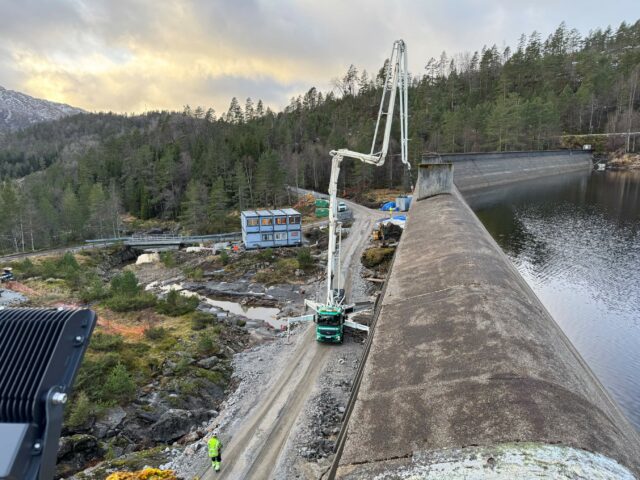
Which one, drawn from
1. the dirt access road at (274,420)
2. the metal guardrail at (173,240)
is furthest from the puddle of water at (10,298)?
the dirt access road at (274,420)

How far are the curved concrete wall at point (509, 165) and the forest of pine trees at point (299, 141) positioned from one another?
5.06 m

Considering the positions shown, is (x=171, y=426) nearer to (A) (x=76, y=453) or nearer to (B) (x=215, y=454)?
(A) (x=76, y=453)

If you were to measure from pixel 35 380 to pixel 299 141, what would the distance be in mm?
92896

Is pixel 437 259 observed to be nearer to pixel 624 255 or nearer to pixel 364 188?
pixel 624 255

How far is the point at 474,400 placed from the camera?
296 inches

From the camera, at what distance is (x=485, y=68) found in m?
122

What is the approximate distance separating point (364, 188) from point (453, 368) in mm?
63725

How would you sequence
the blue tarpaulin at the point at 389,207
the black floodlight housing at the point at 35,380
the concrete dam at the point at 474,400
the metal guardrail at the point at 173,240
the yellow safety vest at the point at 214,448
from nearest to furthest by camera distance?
the black floodlight housing at the point at 35,380 → the concrete dam at the point at 474,400 → the yellow safety vest at the point at 214,448 → the metal guardrail at the point at 173,240 → the blue tarpaulin at the point at 389,207

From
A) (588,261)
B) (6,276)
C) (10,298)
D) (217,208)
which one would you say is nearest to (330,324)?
(588,261)

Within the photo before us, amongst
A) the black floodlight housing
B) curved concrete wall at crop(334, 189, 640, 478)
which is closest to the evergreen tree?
curved concrete wall at crop(334, 189, 640, 478)

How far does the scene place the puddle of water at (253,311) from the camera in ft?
88.9

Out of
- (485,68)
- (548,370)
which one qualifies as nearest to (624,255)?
(548,370)

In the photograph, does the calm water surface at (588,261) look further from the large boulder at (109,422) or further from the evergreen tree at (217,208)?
the evergreen tree at (217,208)

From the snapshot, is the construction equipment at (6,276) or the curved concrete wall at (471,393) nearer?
the curved concrete wall at (471,393)
